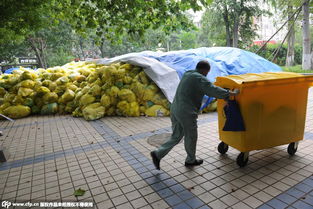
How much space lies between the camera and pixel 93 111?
22.2ft

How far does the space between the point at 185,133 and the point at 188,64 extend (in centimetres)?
492

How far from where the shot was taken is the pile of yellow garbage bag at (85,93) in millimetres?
6848

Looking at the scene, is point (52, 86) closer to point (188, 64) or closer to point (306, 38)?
point (188, 64)

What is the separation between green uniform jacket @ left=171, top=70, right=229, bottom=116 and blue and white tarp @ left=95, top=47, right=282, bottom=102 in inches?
136

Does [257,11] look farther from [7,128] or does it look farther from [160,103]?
[7,128]

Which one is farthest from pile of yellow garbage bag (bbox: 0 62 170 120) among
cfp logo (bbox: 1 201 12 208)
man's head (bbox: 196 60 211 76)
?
cfp logo (bbox: 1 201 12 208)

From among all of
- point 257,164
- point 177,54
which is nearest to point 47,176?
point 257,164

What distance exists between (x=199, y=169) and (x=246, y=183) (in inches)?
28.2

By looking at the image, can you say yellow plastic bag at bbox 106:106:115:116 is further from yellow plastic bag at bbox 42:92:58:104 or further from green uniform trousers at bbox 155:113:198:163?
green uniform trousers at bbox 155:113:198:163

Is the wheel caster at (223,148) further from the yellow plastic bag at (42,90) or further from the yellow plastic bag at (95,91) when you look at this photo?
the yellow plastic bag at (42,90)

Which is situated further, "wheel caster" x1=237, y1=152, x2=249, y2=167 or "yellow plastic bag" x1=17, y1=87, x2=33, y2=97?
"yellow plastic bag" x1=17, y1=87, x2=33, y2=97

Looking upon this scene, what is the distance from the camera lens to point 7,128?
6.55m

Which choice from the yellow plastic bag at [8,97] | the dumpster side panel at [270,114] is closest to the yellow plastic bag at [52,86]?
the yellow plastic bag at [8,97]

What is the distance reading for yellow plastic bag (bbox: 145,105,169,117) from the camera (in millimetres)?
6609
